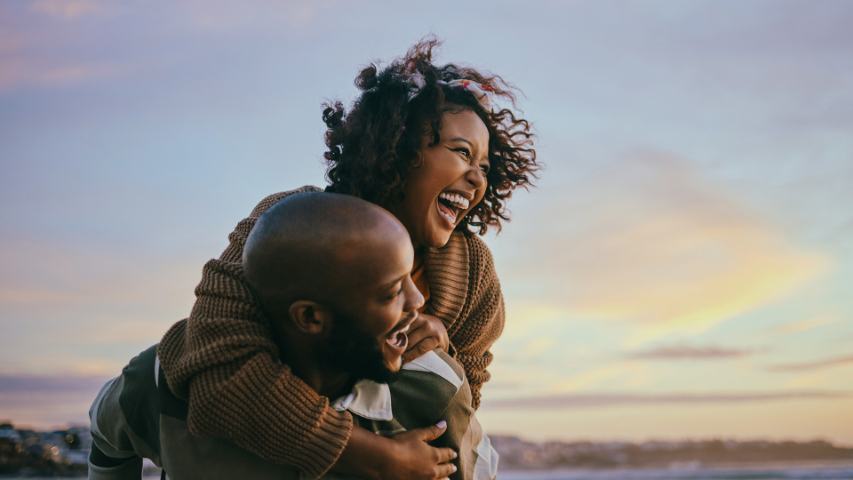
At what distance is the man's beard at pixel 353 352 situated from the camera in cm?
273

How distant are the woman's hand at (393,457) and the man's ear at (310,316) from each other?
34 centimetres

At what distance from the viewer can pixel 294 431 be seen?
2.69 meters

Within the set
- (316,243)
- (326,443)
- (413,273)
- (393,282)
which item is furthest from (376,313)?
(413,273)

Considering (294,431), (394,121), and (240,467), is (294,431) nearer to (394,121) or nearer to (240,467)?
(240,467)

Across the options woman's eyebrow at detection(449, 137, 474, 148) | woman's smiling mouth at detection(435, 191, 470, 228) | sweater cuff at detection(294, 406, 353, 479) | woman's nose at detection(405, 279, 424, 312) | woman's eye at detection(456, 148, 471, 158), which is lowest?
sweater cuff at detection(294, 406, 353, 479)

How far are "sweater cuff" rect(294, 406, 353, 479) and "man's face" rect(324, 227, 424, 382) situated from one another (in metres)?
0.16

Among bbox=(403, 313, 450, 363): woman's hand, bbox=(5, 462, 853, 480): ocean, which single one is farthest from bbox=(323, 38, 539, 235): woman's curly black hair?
bbox=(5, 462, 853, 480): ocean

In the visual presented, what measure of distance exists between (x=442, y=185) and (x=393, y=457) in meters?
1.33

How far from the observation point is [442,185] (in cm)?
380

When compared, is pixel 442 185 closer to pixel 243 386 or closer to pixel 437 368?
pixel 437 368

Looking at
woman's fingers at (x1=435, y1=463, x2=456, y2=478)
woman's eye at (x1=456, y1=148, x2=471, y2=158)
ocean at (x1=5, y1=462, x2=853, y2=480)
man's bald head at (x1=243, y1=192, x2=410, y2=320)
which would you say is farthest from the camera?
ocean at (x1=5, y1=462, x2=853, y2=480)

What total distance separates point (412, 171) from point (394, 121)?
0.76 feet

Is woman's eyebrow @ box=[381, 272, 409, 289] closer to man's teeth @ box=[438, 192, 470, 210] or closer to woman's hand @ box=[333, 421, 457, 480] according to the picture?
woman's hand @ box=[333, 421, 457, 480]

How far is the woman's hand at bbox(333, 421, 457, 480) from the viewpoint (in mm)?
2797
